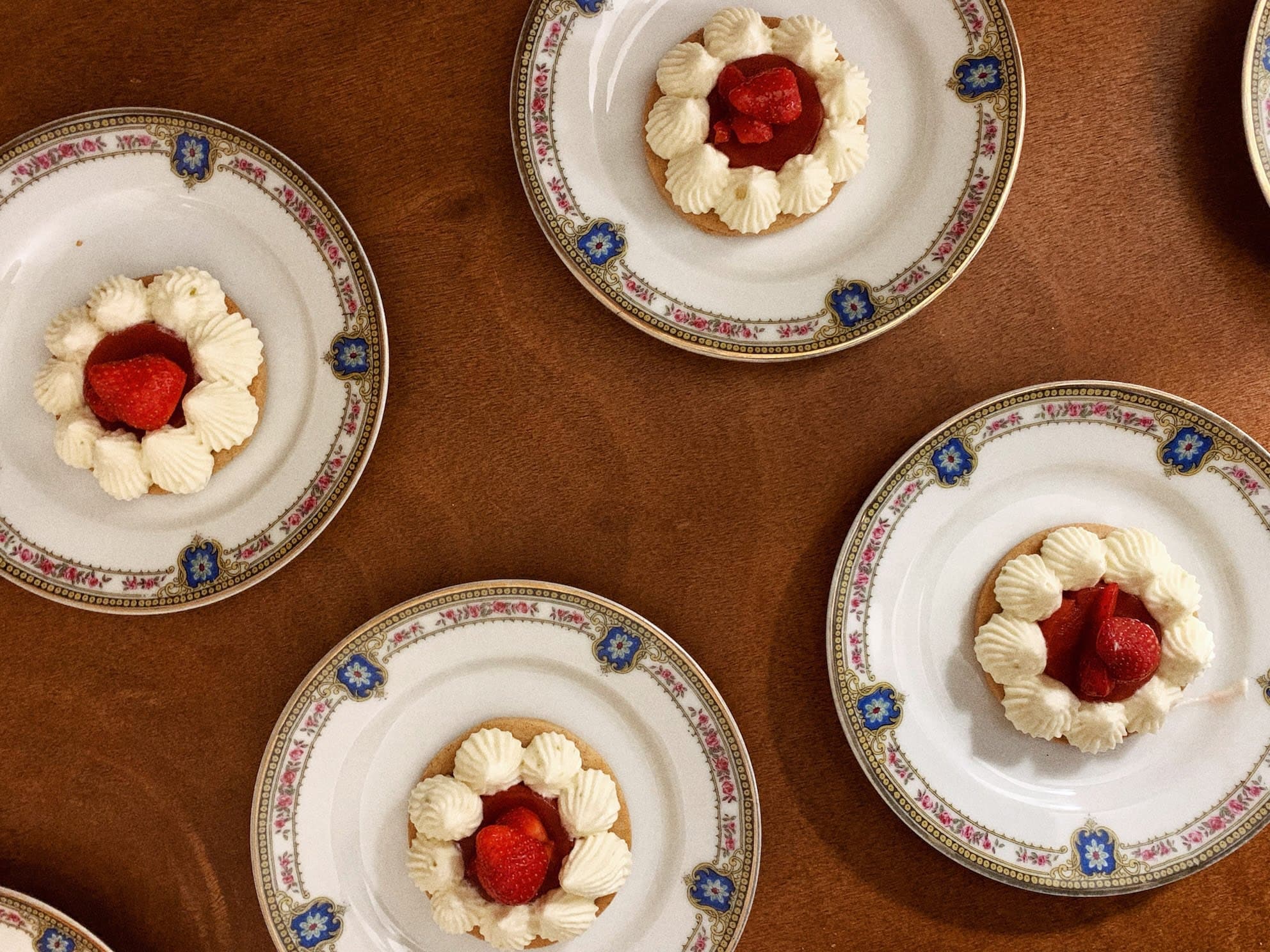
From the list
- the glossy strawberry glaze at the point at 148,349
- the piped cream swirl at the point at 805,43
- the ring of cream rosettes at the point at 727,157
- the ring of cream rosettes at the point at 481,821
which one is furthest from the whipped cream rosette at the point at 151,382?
the piped cream swirl at the point at 805,43

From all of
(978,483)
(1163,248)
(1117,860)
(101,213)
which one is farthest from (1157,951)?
(101,213)

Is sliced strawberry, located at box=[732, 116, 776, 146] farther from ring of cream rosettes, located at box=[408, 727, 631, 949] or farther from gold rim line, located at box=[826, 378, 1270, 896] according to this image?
ring of cream rosettes, located at box=[408, 727, 631, 949]

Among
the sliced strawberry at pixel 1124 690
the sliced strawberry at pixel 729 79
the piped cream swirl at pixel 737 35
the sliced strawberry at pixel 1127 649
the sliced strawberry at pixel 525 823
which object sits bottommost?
the sliced strawberry at pixel 525 823

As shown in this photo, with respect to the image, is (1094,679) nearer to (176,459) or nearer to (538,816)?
(538,816)

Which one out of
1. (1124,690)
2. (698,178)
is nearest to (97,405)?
(698,178)

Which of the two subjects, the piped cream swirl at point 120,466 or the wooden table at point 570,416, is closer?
the piped cream swirl at point 120,466

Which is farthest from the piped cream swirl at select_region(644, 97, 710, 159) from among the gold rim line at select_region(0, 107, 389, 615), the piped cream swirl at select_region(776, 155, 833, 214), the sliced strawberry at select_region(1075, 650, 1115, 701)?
the sliced strawberry at select_region(1075, 650, 1115, 701)

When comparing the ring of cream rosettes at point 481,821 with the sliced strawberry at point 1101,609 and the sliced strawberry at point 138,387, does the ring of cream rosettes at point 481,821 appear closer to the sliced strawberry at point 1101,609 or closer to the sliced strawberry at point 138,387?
the sliced strawberry at point 138,387
